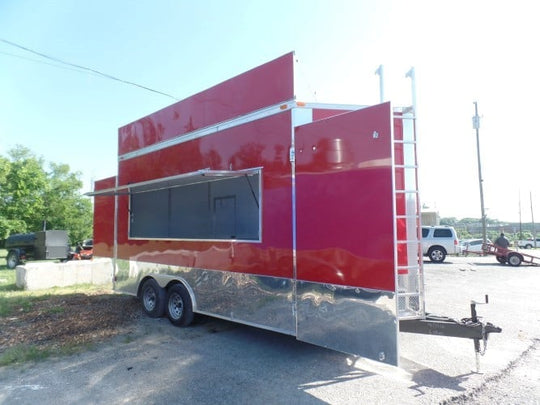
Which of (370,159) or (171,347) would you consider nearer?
(370,159)

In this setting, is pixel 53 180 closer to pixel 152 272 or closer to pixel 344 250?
pixel 152 272

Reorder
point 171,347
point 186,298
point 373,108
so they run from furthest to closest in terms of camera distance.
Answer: point 186,298 → point 171,347 → point 373,108

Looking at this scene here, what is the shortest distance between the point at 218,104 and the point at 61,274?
7.85 meters

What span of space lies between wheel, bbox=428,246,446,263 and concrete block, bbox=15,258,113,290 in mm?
14733

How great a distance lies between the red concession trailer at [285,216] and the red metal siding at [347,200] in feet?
0.04

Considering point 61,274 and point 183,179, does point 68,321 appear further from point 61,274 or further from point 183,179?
point 61,274

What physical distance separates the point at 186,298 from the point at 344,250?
299 centimetres

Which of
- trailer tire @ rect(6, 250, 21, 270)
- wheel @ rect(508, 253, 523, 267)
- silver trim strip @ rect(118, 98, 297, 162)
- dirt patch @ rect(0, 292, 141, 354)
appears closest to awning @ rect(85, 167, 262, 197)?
silver trim strip @ rect(118, 98, 297, 162)

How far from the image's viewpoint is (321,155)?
13.3ft

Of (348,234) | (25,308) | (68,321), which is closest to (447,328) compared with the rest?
(348,234)

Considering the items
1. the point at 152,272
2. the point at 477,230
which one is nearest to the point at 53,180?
the point at 152,272

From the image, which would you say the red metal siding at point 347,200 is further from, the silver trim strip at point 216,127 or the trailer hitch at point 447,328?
the trailer hitch at point 447,328

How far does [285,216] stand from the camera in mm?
4375

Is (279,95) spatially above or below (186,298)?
above
